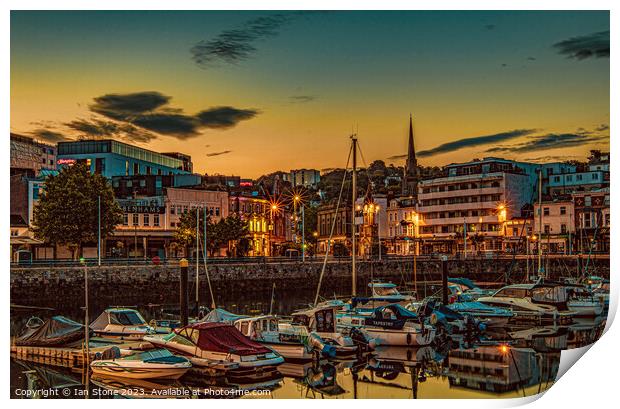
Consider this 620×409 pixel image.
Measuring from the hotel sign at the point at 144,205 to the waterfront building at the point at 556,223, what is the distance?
91.3ft

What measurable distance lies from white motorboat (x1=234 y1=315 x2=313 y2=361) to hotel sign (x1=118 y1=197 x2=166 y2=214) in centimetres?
3025

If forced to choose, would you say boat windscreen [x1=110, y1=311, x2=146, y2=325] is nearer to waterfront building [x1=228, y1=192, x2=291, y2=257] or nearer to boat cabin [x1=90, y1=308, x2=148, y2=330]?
boat cabin [x1=90, y1=308, x2=148, y2=330]

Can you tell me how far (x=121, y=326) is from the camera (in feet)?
72.7

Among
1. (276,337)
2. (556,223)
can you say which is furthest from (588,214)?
(276,337)

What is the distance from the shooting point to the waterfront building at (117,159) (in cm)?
4591

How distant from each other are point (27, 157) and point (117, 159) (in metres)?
5.27

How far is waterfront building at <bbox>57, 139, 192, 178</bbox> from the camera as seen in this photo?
45.9 meters

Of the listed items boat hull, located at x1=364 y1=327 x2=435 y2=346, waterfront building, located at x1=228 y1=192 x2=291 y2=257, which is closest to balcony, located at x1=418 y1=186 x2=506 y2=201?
waterfront building, located at x1=228 y1=192 x2=291 y2=257

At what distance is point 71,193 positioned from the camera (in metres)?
38.5

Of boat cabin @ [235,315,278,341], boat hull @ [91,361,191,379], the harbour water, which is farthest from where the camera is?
boat cabin @ [235,315,278,341]

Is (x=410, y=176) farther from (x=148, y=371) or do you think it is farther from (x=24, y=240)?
(x=148, y=371)

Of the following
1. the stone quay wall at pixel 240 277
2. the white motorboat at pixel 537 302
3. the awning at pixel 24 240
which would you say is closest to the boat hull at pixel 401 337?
the white motorboat at pixel 537 302

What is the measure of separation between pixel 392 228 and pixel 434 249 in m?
6.39
